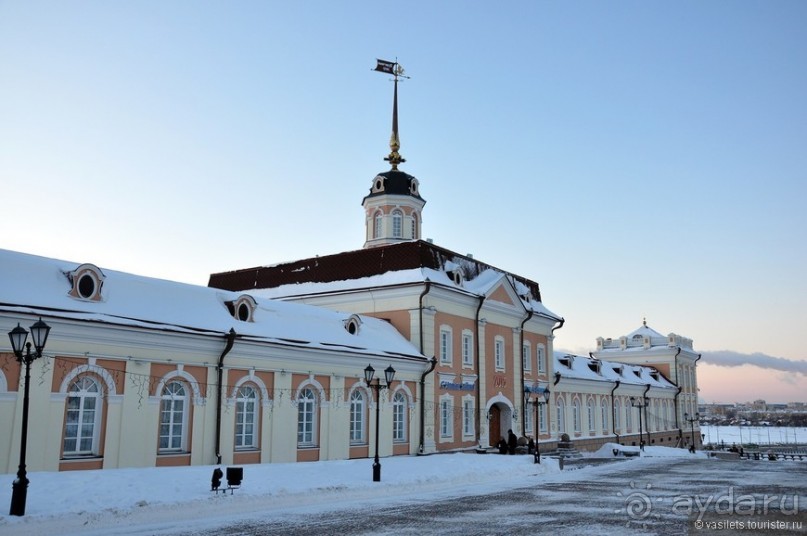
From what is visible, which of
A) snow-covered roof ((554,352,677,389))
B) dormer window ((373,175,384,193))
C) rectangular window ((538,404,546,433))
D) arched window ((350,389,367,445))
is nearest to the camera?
arched window ((350,389,367,445))

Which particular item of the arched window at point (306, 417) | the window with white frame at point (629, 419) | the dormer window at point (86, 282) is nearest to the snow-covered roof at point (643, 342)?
the window with white frame at point (629, 419)

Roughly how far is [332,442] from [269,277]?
13.3m

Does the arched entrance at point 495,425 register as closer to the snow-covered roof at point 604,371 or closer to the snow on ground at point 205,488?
the snow-covered roof at point 604,371

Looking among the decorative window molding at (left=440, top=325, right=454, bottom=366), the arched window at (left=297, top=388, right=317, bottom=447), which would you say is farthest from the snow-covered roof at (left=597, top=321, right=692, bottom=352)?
the arched window at (left=297, top=388, right=317, bottom=447)

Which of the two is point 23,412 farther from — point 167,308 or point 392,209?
point 392,209

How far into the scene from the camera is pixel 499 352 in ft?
119

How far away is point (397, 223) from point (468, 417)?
1169 cm

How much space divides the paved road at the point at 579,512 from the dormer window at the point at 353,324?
9.26m

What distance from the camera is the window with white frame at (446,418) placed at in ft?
103

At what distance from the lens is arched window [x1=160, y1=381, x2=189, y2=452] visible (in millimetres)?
20359

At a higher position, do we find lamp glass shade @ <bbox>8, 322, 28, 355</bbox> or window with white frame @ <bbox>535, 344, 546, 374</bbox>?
window with white frame @ <bbox>535, 344, 546, 374</bbox>

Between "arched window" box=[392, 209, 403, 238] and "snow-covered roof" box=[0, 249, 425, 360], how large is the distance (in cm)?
1022

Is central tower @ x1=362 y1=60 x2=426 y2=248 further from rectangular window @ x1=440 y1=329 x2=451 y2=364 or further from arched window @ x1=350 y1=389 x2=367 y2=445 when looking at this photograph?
arched window @ x1=350 y1=389 x2=367 y2=445

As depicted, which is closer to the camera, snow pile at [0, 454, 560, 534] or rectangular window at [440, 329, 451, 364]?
snow pile at [0, 454, 560, 534]
